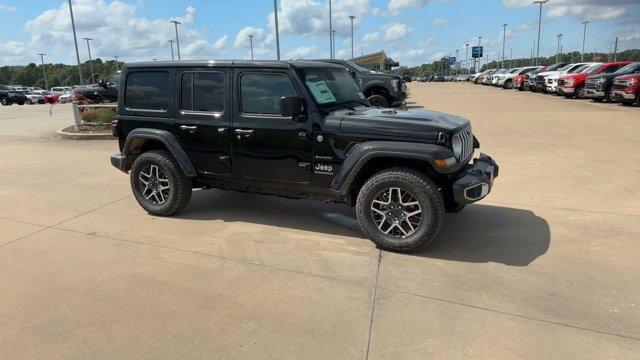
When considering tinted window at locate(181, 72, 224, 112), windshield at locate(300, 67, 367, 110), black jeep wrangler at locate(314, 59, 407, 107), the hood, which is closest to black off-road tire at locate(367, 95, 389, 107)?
black jeep wrangler at locate(314, 59, 407, 107)

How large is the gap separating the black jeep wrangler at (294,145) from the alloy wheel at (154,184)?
0.01 metres

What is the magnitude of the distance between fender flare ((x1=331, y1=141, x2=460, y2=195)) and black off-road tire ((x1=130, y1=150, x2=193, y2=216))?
6.20 feet

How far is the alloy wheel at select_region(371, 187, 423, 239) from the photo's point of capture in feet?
14.4

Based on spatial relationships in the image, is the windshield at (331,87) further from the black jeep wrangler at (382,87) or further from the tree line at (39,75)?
the tree line at (39,75)

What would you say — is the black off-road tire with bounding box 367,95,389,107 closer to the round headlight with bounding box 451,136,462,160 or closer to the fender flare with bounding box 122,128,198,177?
the fender flare with bounding box 122,128,198,177

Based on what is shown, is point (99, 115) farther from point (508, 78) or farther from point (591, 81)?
point (508, 78)

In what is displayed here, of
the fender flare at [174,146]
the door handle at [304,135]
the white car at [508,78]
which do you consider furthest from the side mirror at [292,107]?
the white car at [508,78]

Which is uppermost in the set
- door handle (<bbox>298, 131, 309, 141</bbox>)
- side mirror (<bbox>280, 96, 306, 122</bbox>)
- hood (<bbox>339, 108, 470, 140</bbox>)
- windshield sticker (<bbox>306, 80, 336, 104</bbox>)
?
windshield sticker (<bbox>306, 80, 336, 104</bbox>)

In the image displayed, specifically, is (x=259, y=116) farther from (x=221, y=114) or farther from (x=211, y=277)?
→ (x=211, y=277)

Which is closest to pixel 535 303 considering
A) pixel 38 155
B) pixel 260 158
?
pixel 260 158

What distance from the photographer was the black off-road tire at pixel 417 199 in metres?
4.24

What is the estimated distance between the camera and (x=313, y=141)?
15.5 feet

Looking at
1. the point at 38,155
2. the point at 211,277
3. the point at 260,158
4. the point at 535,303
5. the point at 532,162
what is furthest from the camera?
the point at 38,155

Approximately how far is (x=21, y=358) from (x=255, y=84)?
315 centimetres
